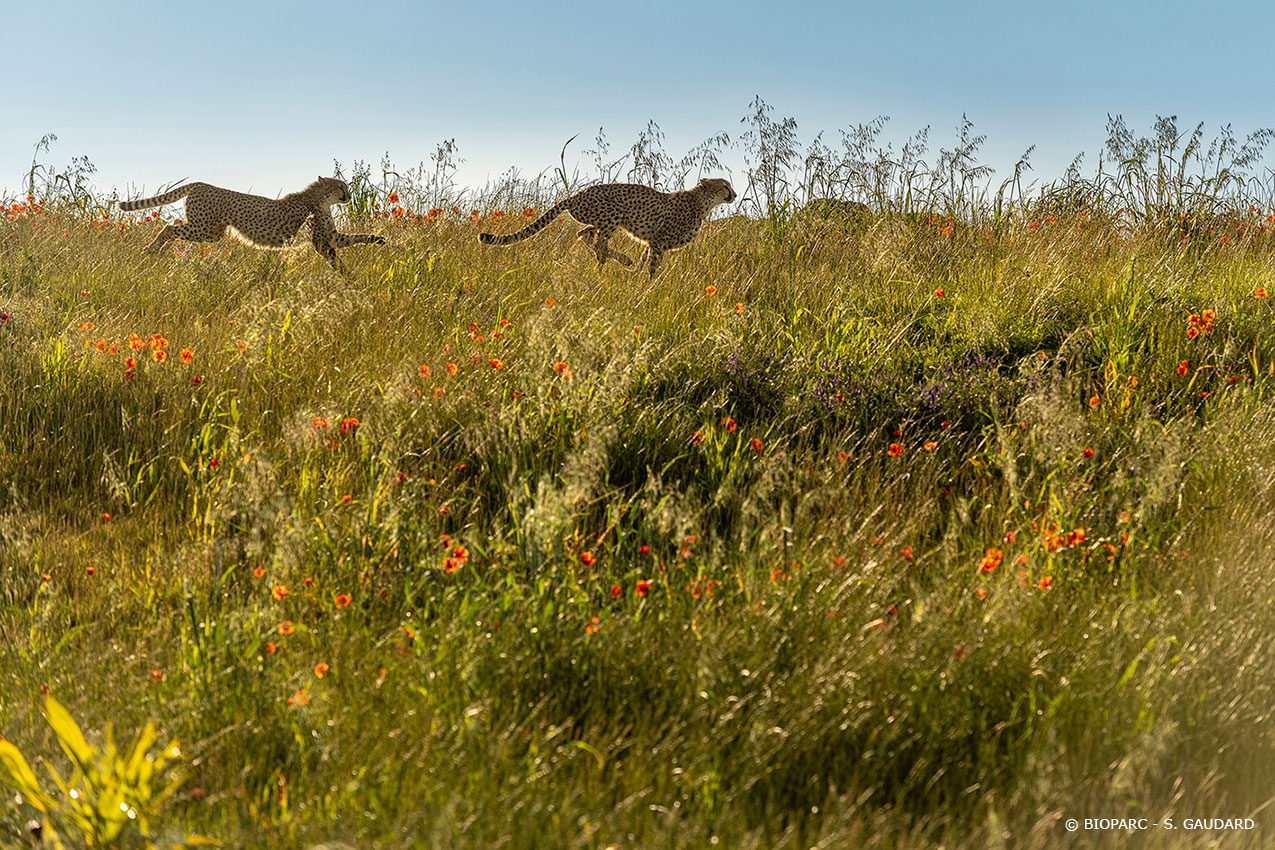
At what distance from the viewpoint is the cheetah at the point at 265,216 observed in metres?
6.80

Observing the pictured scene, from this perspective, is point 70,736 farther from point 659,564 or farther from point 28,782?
point 659,564

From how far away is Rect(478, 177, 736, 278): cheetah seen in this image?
6.45 meters

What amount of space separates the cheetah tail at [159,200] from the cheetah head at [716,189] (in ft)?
13.2

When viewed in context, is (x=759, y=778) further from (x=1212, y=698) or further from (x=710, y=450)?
(x=710, y=450)

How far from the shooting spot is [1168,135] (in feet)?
27.2

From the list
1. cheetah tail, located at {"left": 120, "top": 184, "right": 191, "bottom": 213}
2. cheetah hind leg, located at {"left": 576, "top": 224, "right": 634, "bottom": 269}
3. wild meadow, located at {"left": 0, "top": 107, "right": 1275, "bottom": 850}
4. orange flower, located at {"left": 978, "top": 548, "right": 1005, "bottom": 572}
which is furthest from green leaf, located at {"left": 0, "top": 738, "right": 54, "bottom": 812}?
cheetah tail, located at {"left": 120, "top": 184, "right": 191, "bottom": 213}

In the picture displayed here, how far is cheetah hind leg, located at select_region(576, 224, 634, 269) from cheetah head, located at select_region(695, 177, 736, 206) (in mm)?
730

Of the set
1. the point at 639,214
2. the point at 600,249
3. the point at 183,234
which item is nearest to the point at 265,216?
the point at 183,234

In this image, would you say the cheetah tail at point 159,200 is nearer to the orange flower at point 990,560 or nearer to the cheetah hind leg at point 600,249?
the cheetah hind leg at point 600,249

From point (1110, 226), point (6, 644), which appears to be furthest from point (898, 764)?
point (1110, 226)

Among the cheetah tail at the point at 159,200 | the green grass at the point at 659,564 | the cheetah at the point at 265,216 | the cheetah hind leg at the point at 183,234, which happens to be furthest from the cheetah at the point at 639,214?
the cheetah tail at the point at 159,200

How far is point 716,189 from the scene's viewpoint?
21.9 ft

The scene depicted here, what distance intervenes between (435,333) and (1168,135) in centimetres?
696

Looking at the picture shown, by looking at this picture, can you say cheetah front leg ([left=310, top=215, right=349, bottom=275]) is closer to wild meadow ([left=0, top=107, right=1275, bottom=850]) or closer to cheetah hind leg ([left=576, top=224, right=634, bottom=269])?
wild meadow ([left=0, top=107, right=1275, bottom=850])
